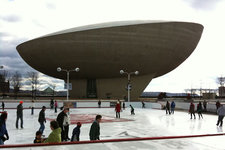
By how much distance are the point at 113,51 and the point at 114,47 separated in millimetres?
850

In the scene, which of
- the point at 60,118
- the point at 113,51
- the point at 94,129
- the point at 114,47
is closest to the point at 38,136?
the point at 94,129

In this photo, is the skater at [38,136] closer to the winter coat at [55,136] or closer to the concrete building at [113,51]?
the winter coat at [55,136]

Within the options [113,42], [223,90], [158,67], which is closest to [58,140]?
[113,42]

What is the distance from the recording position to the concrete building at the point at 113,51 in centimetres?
4816

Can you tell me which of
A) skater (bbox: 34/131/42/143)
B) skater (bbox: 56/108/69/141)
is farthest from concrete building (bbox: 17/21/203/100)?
skater (bbox: 34/131/42/143)

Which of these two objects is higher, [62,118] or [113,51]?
[113,51]

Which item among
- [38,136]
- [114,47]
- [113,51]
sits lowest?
[38,136]

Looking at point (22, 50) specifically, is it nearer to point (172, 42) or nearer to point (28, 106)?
point (28, 106)

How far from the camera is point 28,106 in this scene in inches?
1406

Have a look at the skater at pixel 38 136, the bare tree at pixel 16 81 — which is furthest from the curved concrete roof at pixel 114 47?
the skater at pixel 38 136

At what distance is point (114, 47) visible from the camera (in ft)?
160

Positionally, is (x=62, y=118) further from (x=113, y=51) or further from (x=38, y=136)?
(x=113, y=51)

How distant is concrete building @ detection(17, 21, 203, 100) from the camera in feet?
158

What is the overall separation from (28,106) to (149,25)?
87.2 ft
